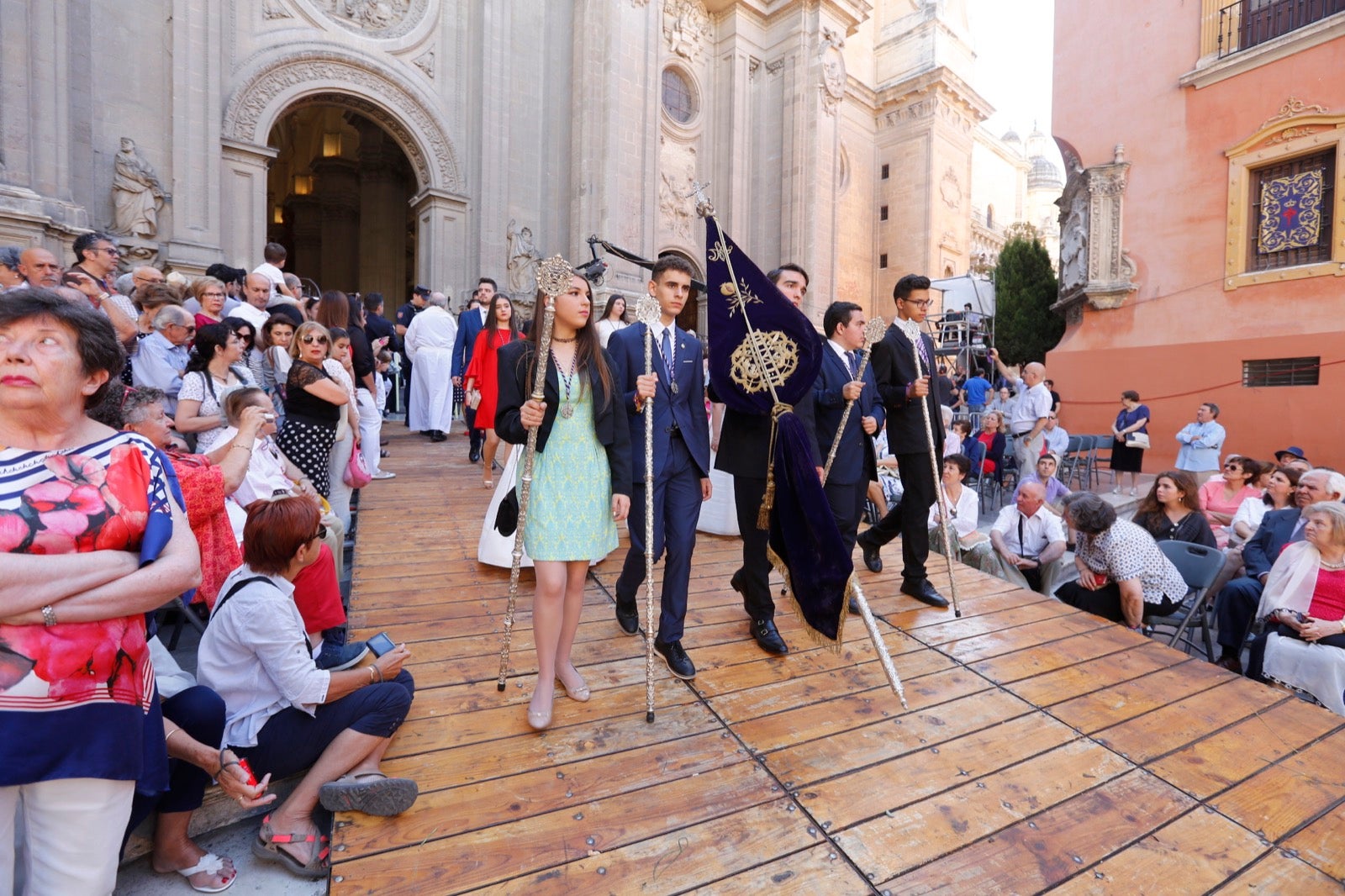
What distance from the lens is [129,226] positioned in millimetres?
10234

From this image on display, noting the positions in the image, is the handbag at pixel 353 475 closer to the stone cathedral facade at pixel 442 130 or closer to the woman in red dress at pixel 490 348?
the woman in red dress at pixel 490 348

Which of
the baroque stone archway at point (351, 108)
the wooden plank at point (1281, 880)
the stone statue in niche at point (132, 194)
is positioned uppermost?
the baroque stone archway at point (351, 108)

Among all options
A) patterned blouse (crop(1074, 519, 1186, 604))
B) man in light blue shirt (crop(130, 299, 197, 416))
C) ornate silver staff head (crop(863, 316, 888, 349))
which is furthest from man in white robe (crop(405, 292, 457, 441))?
patterned blouse (crop(1074, 519, 1186, 604))

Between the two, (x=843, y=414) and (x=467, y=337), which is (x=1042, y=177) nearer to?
(x=467, y=337)

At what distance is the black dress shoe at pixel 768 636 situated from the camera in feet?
12.0

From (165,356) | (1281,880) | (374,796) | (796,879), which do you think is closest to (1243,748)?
(1281,880)

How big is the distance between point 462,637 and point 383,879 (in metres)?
1.69

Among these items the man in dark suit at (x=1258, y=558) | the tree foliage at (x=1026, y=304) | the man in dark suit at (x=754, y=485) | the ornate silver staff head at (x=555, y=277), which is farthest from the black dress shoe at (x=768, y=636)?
the tree foliage at (x=1026, y=304)

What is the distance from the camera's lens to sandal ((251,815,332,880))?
224cm

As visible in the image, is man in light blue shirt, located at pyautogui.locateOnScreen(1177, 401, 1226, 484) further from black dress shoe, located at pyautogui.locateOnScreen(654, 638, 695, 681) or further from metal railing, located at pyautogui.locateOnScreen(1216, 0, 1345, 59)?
black dress shoe, located at pyautogui.locateOnScreen(654, 638, 695, 681)

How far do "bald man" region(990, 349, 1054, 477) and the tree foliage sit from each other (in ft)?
34.2

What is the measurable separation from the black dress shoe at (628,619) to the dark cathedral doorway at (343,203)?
17.1m

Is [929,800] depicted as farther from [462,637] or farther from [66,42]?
[66,42]

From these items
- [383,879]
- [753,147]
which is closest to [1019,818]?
[383,879]
